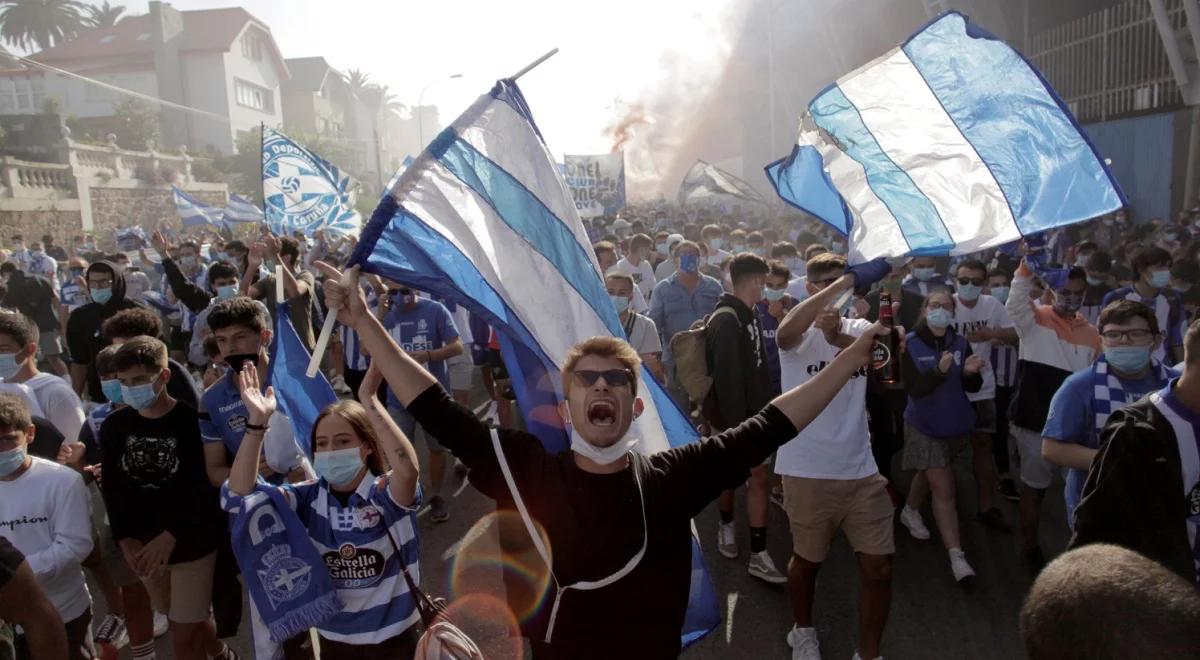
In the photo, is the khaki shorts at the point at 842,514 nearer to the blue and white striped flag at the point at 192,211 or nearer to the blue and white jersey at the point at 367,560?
the blue and white jersey at the point at 367,560

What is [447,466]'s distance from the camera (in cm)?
742

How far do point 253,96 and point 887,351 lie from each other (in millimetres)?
65278

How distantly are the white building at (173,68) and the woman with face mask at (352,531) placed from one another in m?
55.6

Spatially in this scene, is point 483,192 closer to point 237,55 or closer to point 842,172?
point 842,172

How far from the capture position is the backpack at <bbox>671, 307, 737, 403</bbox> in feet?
17.4

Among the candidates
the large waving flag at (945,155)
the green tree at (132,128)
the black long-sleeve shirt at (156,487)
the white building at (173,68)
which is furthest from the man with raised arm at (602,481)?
the white building at (173,68)

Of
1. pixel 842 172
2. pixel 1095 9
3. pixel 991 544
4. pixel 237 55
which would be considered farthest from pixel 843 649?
pixel 237 55

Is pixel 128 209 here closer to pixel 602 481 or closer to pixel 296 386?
pixel 296 386

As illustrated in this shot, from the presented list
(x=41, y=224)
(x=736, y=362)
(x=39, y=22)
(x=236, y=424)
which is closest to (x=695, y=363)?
(x=736, y=362)

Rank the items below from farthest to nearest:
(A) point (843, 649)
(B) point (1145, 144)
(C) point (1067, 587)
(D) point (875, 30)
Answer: (D) point (875, 30), (B) point (1145, 144), (A) point (843, 649), (C) point (1067, 587)

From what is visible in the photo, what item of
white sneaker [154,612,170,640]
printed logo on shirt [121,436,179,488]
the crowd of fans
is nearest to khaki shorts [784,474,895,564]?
the crowd of fans

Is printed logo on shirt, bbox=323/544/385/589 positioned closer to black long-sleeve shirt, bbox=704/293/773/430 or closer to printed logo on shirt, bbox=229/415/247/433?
printed logo on shirt, bbox=229/415/247/433

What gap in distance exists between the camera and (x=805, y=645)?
4.13m

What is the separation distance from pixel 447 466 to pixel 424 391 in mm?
5232
